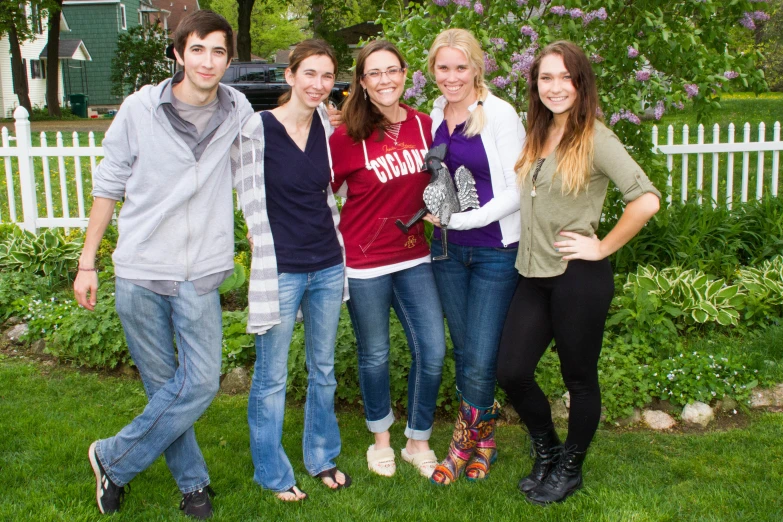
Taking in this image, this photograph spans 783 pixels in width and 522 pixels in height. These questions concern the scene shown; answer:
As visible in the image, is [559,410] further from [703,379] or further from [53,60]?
[53,60]

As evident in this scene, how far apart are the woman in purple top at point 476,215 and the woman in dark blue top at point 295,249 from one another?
485 mm

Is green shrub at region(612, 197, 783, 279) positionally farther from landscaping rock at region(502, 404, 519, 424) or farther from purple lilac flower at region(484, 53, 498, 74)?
landscaping rock at region(502, 404, 519, 424)

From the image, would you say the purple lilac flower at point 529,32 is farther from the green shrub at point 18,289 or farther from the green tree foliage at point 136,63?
the green tree foliage at point 136,63

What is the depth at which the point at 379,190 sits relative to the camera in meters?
3.29

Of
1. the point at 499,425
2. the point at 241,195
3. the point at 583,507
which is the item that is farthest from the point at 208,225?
the point at 499,425

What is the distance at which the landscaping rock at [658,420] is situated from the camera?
4.33 m

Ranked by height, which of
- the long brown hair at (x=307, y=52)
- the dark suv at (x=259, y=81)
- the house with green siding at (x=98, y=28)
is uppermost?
the house with green siding at (x=98, y=28)

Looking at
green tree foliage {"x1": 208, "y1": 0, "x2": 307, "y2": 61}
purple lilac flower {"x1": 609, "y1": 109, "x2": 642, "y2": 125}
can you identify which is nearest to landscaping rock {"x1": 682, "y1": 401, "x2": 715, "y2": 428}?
purple lilac flower {"x1": 609, "y1": 109, "x2": 642, "y2": 125}

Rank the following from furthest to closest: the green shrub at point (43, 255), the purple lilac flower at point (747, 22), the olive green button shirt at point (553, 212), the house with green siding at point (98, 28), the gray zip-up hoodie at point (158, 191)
Result: the house with green siding at point (98, 28) < the green shrub at point (43, 255) < the purple lilac flower at point (747, 22) < the olive green button shirt at point (553, 212) < the gray zip-up hoodie at point (158, 191)

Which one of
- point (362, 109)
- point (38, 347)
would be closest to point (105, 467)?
point (362, 109)

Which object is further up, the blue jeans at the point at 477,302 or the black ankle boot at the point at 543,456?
the blue jeans at the point at 477,302

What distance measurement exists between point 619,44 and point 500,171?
2.71 metres

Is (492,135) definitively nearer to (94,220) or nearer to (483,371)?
(483,371)

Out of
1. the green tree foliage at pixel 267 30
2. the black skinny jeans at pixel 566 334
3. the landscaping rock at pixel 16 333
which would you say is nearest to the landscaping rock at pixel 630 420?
the black skinny jeans at pixel 566 334
